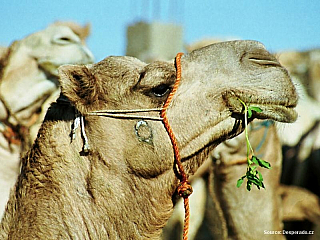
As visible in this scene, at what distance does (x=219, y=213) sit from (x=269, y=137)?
2.87 feet

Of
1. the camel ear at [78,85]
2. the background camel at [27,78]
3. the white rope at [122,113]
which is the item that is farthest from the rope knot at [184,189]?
the background camel at [27,78]

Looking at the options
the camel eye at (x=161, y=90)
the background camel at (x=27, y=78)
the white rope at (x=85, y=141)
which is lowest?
the background camel at (x=27, y=78)

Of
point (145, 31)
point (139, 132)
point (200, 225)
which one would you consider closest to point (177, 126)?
point (139, 132)

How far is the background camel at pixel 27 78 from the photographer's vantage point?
5.00 meters

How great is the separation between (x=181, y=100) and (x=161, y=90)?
121mm

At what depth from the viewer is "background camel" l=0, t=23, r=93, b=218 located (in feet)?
16.4

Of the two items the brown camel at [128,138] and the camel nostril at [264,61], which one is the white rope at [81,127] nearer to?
the brown camel at [128,138]

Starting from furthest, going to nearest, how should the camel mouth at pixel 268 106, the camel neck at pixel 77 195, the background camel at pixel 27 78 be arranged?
the background camel at pixel 27 78 → the camel mouth at pixel 268 106 → the camel neck at pixel 77 195

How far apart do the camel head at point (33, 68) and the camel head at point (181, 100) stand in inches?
78.5

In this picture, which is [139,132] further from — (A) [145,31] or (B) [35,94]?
(A) [145,31]

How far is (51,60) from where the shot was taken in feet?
16.5

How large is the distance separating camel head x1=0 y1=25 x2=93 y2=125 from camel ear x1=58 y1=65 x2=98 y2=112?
2.03 metres

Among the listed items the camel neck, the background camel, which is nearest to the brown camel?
the camel neck

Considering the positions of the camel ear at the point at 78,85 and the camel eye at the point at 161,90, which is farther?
the camel eye at the point at 161,90
